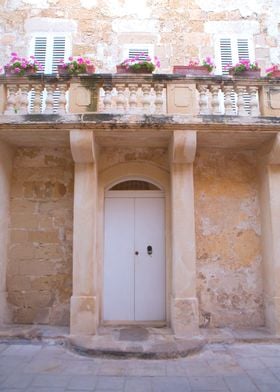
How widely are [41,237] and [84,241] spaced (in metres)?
1.23

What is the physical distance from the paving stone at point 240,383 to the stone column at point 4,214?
13.6 ft

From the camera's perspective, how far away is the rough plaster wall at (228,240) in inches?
243

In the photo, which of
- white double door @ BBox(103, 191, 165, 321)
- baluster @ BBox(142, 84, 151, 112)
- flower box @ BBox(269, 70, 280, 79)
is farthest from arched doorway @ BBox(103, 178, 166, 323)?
flower box @ BBox(269, 70, 280, 79)

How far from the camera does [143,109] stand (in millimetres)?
5895

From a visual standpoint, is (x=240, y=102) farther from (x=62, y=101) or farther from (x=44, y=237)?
(x=44, y=237)

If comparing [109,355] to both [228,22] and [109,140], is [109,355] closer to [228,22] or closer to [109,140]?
[109,140]

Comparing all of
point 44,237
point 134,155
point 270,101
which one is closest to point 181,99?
point 134,155

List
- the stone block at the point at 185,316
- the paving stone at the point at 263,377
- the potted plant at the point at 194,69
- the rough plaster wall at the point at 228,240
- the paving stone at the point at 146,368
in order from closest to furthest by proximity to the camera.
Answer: the paving stone at the point at 263,377 → the paving stone at the point at 146,368 → the stone block at the point at 185,316 → the rough plaster wall at the point at 228,240 → the potted plant at the point at 194,69

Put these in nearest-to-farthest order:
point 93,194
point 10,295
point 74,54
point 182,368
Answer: point 182,368
point 93,194
point 10,295
point 74,54

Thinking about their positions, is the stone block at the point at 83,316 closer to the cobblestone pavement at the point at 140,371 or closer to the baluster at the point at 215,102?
the cobblestone pavement at the point at 140,371

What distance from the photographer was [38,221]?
6473 millimetres

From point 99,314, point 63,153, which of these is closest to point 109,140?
point 63,153

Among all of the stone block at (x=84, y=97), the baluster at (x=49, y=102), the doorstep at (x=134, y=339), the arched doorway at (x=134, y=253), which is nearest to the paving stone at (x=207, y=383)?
the doorstep at (x=134, y=339)

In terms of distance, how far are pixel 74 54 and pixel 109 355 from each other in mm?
6371
